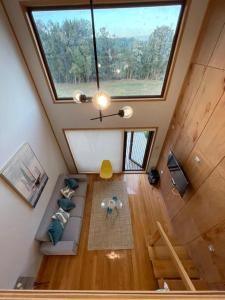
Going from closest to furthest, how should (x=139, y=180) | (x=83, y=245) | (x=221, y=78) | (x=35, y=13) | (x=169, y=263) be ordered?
(x=221, y=78) < (x=35, y=13) < (x=169, y=263) < (x=83, y=245) < (x=139, y=180)

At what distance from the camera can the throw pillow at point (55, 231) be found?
3.31m

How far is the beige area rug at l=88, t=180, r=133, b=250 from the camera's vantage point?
3.72m

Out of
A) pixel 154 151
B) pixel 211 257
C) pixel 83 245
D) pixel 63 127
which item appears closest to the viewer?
pixel 211 257

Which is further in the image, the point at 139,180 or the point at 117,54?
the point at 139,180

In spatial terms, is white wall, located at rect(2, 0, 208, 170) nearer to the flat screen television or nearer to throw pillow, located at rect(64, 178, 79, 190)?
throw pillow, located at rect(64, 178, 79, 190)

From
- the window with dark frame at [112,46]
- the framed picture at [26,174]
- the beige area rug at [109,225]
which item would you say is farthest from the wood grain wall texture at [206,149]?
the framed picture at [26,174]

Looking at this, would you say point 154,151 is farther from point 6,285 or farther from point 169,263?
point 6,285

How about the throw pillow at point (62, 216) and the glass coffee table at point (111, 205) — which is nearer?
the throw pillow at point (62, 216)

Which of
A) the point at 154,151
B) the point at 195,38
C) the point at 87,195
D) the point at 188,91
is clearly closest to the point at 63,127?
the point at 87,195

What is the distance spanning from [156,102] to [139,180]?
8.27ft

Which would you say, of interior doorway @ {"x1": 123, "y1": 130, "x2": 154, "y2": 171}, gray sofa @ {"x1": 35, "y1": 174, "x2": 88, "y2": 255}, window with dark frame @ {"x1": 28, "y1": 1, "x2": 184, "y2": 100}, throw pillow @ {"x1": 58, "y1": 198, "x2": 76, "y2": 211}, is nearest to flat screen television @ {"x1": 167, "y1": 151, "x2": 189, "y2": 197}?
window with dark frame @ {"x1": 28, "y1": 1, "x2": 184, "y2": 100}

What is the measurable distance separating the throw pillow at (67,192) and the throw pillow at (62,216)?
16.8 inches

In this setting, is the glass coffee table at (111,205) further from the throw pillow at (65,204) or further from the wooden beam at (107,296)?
the wooden beam at (107,296)

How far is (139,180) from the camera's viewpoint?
5.20 meters
